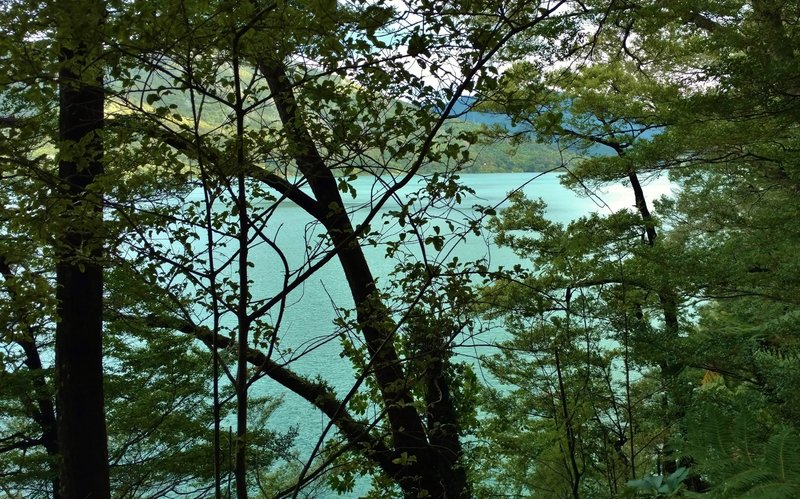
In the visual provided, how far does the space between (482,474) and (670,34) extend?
6.28 m

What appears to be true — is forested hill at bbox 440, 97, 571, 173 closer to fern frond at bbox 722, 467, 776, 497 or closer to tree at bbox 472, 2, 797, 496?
tree at bbox 472, 2, 797, 496

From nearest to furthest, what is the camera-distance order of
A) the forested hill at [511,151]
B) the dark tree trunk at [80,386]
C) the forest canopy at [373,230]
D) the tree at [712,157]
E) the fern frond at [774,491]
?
the fern frond at [774,491], the forest canopy at [373,230], the dark tree trunk at [80,386], the tree at [712,157], the forested hill at [511,151]

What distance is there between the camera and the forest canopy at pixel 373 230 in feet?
4.29

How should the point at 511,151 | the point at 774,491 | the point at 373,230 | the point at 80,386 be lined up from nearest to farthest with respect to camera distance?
1. the point at 774,491
2. the point at 373,230
3. the point at 80,386
4. the point at 511,151

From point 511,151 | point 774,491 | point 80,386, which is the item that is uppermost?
point 511,151

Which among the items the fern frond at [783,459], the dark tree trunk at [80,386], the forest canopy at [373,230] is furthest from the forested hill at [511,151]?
the fern frond at [783,459]

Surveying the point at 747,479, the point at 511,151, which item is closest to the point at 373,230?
the point at 747,479

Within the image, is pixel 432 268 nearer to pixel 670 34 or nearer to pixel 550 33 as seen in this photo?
pixel 550 33

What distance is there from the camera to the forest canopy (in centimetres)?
131

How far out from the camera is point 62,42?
111 centimetres

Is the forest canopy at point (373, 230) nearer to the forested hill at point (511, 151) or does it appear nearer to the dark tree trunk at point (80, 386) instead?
the dark tree trunk at point (80, 386)

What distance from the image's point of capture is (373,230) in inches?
83.0

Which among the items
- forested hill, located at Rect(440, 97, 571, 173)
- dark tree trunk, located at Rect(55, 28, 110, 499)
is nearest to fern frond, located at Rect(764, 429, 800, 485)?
dark tree trunk, located at Rect(55, 28, 110, 499)

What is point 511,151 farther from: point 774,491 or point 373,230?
point 774,491
